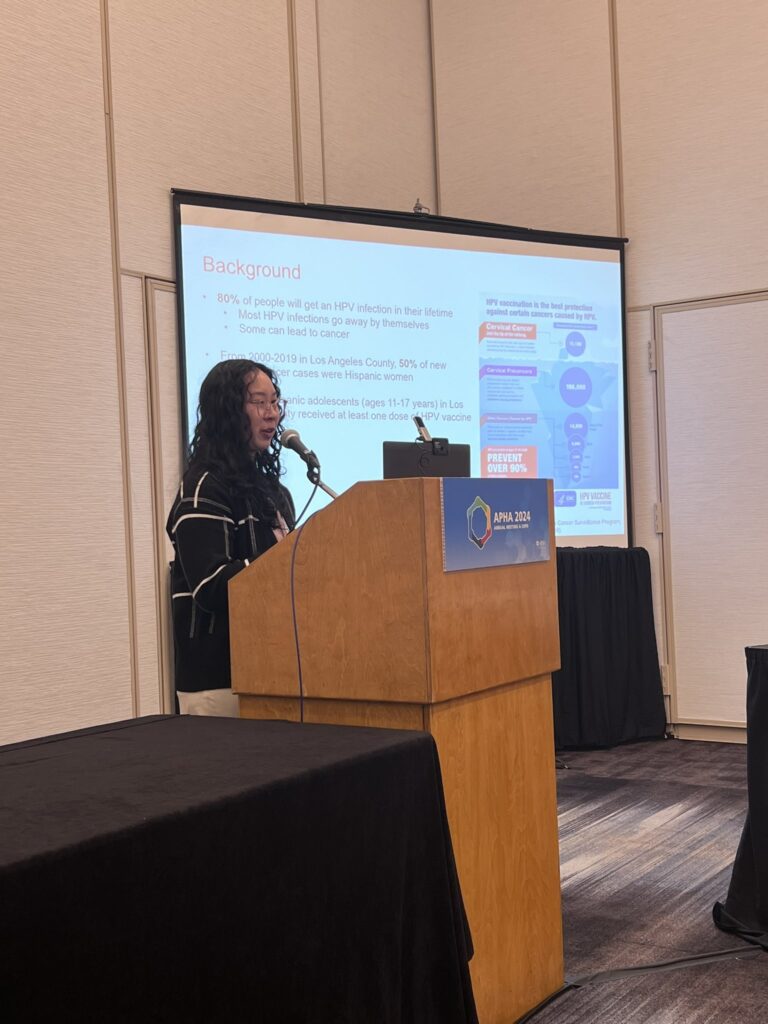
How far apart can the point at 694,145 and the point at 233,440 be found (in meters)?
3.98

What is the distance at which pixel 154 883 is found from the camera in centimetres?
129

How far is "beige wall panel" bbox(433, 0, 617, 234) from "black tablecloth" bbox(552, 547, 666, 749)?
1.82 meters

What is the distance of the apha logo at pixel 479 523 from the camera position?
2180mm

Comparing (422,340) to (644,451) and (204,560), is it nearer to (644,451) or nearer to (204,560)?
A: (644,451)

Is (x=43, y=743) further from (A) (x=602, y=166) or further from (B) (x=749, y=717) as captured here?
(A) (x=602, y=166)

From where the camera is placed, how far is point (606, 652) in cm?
557

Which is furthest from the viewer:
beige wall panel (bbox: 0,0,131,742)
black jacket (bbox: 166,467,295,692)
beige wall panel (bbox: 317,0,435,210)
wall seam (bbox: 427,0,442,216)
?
wall seam (bbox: 427,0,442,216)

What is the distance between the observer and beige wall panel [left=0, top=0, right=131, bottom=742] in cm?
410

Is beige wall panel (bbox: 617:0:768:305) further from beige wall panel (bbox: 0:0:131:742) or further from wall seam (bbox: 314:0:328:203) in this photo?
beige wall panel (bbox: 0:0:131:742)

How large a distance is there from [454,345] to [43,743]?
12.9 feet

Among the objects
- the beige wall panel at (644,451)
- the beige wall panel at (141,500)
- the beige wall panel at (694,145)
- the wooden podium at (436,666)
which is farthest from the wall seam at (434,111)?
the wooden podium at (436,666)

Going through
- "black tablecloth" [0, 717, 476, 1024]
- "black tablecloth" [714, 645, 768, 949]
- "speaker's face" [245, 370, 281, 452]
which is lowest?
"black tablecloth" [714, 645, 768, 949]

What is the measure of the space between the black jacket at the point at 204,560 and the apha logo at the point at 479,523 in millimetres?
544

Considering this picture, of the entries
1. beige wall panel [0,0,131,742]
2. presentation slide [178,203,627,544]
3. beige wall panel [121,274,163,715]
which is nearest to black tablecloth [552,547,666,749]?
presentation slide [178,203,627,544]
